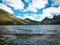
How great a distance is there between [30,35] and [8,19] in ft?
1.94

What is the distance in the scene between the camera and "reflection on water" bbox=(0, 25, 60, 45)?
2.73 metres

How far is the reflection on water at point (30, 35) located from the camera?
2.73 meters

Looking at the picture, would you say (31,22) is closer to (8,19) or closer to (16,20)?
(16,20)

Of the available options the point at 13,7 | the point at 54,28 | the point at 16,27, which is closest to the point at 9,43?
the point at 16,27

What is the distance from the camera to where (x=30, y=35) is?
9.17 ft

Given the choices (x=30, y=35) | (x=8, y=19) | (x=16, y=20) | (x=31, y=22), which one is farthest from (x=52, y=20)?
(x=8, y=19)

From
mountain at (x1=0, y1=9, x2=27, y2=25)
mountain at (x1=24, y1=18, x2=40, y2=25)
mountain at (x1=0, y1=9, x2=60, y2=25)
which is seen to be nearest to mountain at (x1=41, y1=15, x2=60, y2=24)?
mountain at (x1=0, y1=9, x2=60, y2=25)

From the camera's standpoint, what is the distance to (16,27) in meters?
2.81

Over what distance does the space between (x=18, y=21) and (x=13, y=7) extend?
337 millimetres

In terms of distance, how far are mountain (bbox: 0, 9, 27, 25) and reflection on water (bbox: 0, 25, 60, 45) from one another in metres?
0.09

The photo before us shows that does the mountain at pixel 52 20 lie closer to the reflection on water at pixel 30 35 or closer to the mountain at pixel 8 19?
the reflection on water at pixel 30 35

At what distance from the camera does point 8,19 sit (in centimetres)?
285

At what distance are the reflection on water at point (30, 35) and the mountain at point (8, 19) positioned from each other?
9 centimetres

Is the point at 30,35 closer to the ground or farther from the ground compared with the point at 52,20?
closer to the ground
